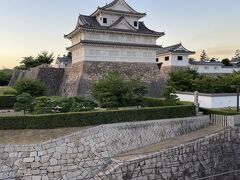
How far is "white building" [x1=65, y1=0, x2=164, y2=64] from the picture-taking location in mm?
22375

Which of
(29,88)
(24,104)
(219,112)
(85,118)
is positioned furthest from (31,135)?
(219,112)

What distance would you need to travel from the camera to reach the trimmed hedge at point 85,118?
A: 11.2 m

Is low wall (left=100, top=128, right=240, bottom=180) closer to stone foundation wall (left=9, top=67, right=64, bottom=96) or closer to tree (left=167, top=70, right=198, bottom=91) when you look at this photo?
tree (left=167, top=70, right=198, bottom=91)

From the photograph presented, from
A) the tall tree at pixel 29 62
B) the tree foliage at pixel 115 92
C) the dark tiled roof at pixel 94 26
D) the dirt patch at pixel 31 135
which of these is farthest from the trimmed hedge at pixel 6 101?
the tall tree at pixel 29 62

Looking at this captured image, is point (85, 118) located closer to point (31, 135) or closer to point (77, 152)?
point (77, 152)

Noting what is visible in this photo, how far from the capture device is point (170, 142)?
12.0m

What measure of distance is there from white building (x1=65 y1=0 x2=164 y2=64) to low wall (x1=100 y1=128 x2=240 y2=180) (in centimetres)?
1327

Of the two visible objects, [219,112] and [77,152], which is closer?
[77,152]

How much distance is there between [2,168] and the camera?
9.14 m

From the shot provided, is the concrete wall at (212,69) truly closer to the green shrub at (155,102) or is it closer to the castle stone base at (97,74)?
the castle stone base at (97,74)

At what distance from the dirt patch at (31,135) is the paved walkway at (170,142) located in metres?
2.38

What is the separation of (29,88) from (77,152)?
1042 centimetres

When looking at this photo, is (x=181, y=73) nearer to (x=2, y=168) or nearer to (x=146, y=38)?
(x=146, y=38)

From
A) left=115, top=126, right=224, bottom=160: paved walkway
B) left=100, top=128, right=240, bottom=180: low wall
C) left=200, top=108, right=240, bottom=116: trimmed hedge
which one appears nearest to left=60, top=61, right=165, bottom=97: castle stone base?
left=200, top=108, right=240, bottom=116: trimmed hedge
